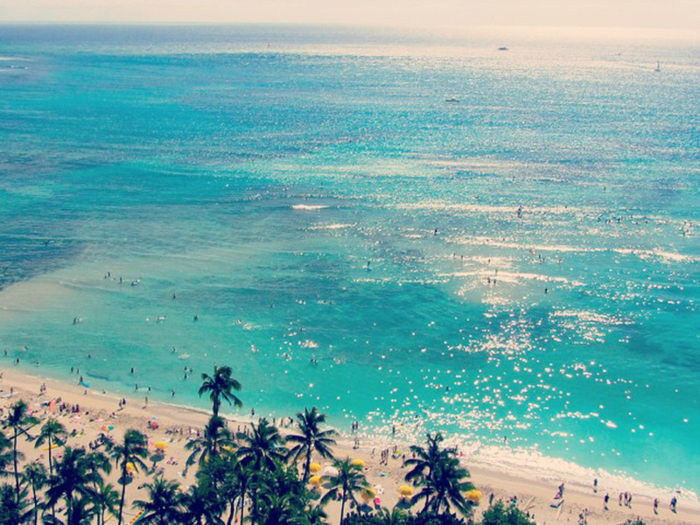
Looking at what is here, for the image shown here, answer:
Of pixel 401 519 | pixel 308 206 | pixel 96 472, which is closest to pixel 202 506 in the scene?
pixel 96 472

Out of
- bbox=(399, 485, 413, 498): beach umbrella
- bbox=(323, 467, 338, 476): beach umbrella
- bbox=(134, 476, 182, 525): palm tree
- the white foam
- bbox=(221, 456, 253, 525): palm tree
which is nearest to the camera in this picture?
bbox=(134, 476, 182, 525): palm tree

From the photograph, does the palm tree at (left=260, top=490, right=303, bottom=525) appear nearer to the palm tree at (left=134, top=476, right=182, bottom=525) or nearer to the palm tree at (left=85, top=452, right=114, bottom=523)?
the palm tree at (left=134, top=476, right=182, bottom=525)

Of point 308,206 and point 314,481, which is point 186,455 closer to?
point 314,481

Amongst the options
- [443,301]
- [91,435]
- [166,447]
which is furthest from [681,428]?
[91,435]

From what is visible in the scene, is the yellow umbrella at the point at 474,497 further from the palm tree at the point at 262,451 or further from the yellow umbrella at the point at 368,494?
the palm tree at the point at 262,451

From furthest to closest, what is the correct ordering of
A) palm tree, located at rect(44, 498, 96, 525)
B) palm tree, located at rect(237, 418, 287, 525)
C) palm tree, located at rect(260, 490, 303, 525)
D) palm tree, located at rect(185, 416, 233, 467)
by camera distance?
palm tree, located at rect(185, 416, 233, 467) → palm tree, located at rect(237, 418, 287, 525) → palm tree, located at rect(44, 498, 96, 525) → palm tree, located at rect(260, 490, 303, 525)

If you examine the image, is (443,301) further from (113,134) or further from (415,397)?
(113,134)

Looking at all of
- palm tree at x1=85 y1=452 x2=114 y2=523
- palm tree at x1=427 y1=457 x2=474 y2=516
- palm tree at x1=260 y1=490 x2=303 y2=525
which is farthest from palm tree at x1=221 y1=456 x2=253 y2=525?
palm tree at x1=427 y1=457 x2=474 y2=516

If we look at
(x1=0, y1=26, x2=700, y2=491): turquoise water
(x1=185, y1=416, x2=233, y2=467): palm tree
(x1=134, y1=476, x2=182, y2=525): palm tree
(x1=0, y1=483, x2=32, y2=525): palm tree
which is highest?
(x1=0, y1=26, x2=700, y2=491): turquoise water
